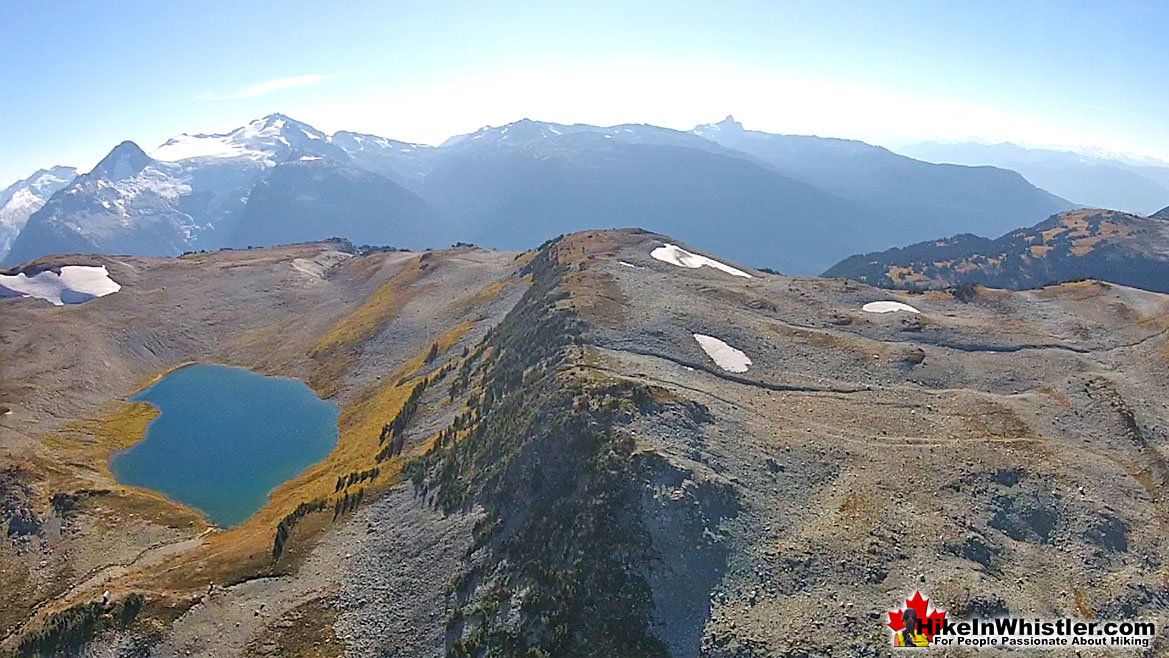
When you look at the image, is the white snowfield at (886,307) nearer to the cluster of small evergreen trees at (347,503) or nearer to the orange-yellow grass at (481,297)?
the orange-yellow grass at (481,297)

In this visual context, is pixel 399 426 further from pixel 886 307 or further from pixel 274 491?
pixel 886 307

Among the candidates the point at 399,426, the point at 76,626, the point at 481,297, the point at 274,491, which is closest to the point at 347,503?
the point at 399,426

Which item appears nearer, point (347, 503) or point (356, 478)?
point (347, 503)

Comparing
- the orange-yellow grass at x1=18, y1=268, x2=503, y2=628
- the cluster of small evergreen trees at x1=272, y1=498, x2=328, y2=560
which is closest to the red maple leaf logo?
the orange-yellow grass at x1=18, y1=268, x2=503, y2=628

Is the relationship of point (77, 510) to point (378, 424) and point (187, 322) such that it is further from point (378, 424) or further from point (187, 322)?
point (187, 322)

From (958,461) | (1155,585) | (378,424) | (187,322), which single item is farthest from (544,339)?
(187,322)
